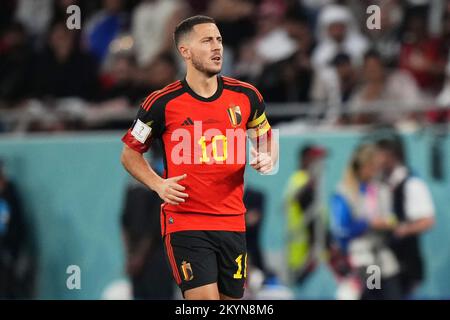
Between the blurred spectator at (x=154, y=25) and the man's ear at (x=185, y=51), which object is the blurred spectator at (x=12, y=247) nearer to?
the blurred spectator at (x=154, y=25)

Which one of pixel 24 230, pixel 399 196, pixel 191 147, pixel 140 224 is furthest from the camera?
pixel 24 230

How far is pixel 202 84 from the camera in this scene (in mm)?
8984

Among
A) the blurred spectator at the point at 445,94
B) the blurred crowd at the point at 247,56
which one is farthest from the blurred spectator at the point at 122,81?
the blurred spectator at the point at 445,94

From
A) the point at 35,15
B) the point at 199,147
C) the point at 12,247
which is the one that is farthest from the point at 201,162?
the point at 35,15

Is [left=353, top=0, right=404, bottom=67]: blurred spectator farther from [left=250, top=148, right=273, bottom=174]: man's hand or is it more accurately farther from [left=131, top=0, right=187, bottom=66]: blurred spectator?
[left=250, top=148, right=273, bottom=174]: man's hand

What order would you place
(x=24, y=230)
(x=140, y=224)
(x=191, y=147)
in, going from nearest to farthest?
(x=191, y=147), (x=140, y=224), (x=24, y=230)

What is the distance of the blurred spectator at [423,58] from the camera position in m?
13.7

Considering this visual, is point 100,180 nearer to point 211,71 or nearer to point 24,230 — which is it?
point 24,230

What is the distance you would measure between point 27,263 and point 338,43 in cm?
471

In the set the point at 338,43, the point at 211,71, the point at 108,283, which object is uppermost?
the point at 338,43

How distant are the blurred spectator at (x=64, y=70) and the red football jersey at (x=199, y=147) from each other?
6.33 m

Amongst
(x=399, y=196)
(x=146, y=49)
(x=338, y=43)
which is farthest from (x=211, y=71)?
A: (x=146, y=49)

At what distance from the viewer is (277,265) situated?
13.6 metres

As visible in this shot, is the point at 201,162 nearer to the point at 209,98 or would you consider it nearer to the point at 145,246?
the point at 209,98
